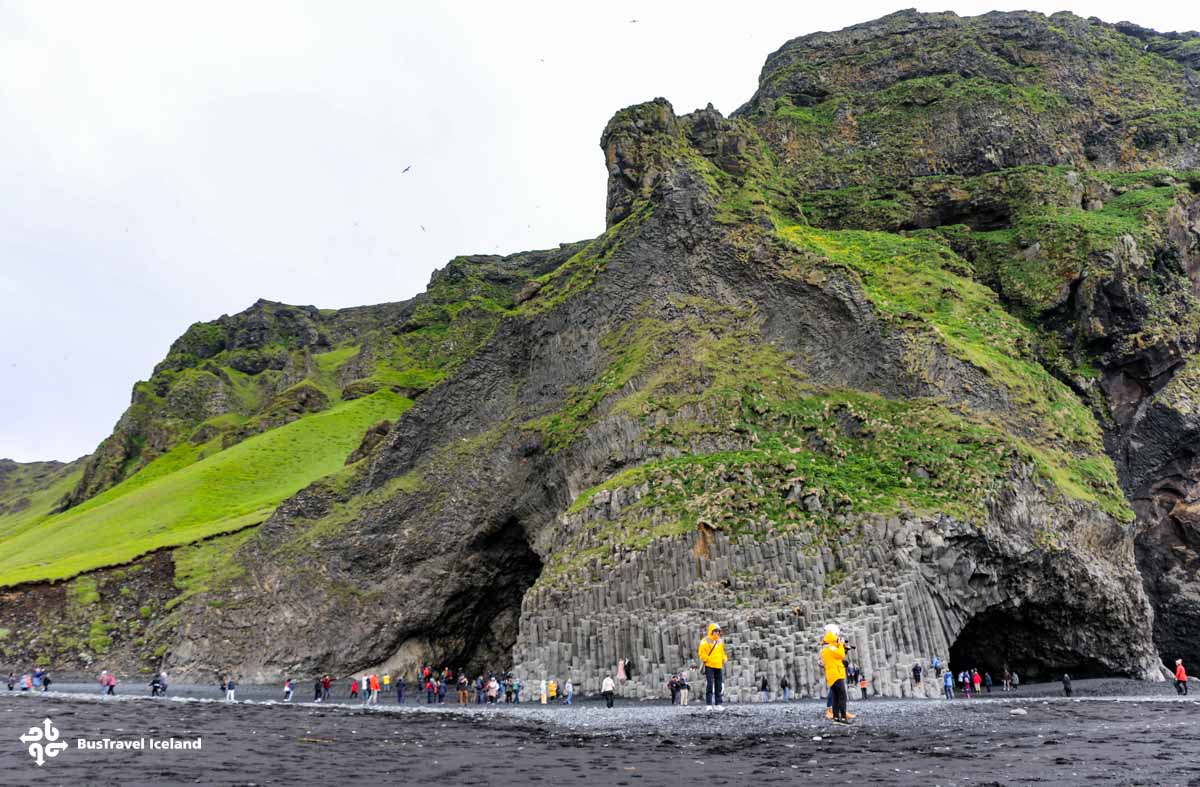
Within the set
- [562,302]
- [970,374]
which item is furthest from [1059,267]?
[562,302]

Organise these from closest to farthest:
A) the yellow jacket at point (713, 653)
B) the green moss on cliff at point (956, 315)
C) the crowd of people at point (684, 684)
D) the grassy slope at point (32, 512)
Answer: the crowd of people at point (684, 684)
the yellow jacket at point (713, 653)
the green moss on cliff at point (956, 315)
the grassy slope at point (32, 512)

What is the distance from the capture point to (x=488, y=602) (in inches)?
2564

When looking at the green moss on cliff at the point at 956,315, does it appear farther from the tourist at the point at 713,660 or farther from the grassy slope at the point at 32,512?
the grassy slope at the point at 32,512

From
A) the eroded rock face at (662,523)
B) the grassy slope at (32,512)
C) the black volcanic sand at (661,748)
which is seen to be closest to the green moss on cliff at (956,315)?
the eroded rock face at (662,523)

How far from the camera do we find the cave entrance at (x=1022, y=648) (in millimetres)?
48719

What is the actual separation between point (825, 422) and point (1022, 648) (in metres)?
17.0

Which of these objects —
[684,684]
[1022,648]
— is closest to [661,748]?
[684,684]

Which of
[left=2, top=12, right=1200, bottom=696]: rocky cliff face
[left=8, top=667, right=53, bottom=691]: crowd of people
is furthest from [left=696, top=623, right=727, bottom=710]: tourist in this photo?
[left=8, top=667, right=53, bottom=691]: crowd of people

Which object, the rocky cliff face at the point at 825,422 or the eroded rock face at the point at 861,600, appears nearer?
the eroded rock face at the point at 861,600

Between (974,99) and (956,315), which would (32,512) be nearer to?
(956,315)

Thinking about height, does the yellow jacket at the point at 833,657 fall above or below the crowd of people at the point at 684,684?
above

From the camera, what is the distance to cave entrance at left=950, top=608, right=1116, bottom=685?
48.7 m

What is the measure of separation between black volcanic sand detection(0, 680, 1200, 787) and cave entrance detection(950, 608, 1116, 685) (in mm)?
14967

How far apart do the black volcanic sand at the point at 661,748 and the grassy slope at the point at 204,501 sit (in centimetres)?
5322
